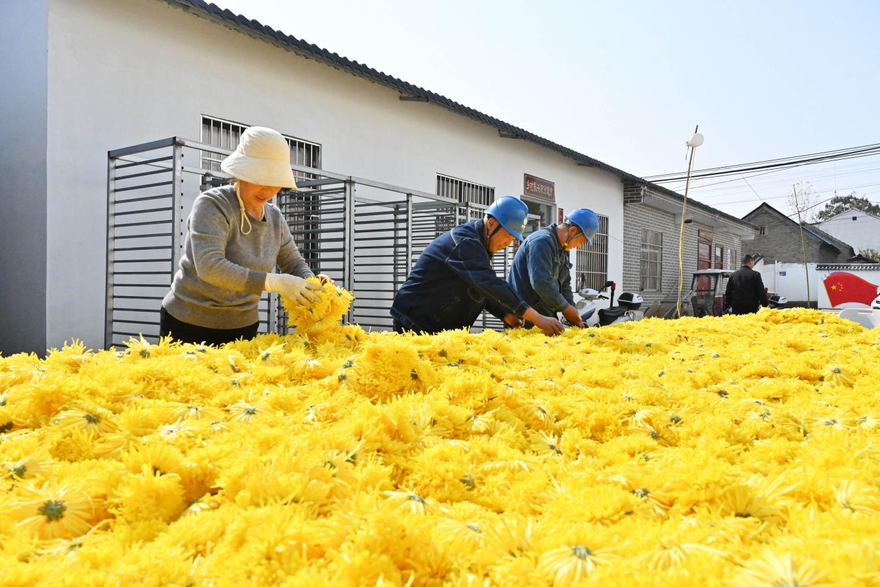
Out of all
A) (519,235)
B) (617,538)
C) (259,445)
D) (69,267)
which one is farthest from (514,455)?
(69,267)

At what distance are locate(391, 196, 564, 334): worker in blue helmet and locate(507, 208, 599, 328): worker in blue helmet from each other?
0.66 metres

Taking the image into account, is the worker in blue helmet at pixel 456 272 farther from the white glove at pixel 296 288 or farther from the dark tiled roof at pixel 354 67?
the dark tiled roof at pixel 354 67

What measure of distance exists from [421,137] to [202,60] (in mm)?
4830

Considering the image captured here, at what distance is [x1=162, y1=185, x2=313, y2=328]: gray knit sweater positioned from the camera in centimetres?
296

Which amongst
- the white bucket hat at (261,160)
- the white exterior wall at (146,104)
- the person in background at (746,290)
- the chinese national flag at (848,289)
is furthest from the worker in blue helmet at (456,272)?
the chinese national flag at (848,289)

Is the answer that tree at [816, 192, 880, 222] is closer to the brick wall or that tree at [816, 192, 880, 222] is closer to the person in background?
the brick wall

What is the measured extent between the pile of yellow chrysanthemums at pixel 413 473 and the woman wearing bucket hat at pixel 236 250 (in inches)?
26.8

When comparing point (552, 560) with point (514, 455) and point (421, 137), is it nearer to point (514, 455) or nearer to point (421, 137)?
point (514, 455)

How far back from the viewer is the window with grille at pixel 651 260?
21.8m

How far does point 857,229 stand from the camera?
202ft

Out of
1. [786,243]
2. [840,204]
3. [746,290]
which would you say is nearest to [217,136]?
[746,290]

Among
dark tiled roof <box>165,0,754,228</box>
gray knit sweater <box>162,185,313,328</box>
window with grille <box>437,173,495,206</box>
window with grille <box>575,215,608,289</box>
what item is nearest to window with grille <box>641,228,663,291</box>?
window with grille <box>575,215,608,289</box>

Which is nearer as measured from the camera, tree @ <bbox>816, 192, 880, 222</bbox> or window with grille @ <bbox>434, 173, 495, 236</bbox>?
window with grille @ <bbox>434, 173, 495, 236</bbox>

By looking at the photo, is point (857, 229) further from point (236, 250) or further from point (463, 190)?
point (236, 250)
